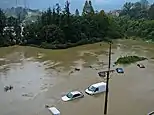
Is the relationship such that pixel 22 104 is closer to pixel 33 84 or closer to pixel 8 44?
pixel 33 84

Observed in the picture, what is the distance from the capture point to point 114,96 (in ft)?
61.0

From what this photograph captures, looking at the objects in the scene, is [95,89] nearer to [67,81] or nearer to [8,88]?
[67,81]

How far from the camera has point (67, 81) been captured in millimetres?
21812

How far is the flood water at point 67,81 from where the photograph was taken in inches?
667

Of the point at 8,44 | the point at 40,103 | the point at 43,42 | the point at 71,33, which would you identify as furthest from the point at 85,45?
the point at 40,103

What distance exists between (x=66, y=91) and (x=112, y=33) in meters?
24.3

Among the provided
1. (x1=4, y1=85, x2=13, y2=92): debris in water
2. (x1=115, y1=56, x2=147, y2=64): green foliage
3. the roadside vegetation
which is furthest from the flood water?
the roadside vegetation

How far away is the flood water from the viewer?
16953mm

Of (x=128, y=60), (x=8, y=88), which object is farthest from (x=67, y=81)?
(x=128, y=60)

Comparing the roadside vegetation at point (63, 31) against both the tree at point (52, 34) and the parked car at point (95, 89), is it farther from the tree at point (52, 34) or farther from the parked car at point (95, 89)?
the parked car at point (95, 89)

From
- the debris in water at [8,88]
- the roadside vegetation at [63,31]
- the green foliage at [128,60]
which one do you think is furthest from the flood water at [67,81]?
the roadside vegetation at [63,31]

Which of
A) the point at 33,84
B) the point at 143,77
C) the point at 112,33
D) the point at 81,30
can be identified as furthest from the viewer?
the point at 112,33

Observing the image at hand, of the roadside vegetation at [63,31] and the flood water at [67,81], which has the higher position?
the roadside vegetation at [63,31]

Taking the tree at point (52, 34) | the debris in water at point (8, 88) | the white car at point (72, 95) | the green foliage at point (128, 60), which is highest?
the tree at point (52, 34)
